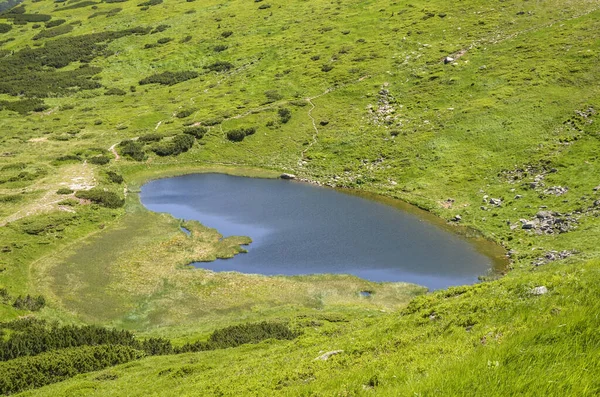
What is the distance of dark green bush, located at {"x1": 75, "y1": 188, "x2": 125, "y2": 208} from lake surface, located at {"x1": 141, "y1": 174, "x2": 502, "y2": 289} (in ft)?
13.8

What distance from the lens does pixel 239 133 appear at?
3319 inches

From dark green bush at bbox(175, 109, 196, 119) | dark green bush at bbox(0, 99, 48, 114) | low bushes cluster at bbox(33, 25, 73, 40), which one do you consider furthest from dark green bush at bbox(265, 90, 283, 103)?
low bushes cluster at bbox(33, 25, 73, 40)

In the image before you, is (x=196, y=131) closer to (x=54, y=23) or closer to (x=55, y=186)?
(x=55, y=186)

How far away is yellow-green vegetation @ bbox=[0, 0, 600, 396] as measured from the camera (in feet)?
50.4

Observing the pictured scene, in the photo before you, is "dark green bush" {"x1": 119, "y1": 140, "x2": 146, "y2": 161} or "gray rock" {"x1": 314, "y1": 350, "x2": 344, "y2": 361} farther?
"dark green bush" {"x1": 119, "y1": 140, "x2": 146, "y2": 161}

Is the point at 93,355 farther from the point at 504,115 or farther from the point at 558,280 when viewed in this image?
the point at 504,115

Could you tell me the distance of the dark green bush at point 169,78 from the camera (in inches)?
4567

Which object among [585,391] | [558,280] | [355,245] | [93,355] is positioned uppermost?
[585,391]

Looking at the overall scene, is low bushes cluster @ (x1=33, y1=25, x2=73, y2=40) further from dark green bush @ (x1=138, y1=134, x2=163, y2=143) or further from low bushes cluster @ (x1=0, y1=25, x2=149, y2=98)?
dark green bush @ (x1=138, y1=134, x2=163, y2=143)

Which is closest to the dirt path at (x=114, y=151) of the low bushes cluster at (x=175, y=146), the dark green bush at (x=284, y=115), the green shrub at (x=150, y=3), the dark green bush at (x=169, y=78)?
the low bushes cluster at (x=175, y=146)

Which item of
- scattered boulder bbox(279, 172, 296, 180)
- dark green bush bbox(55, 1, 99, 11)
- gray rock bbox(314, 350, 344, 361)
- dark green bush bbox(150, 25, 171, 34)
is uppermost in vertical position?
dark green bush bbox(55, 1, 99, 11)

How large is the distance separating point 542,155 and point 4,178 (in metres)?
75.8

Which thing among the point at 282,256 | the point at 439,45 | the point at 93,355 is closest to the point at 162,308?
the point at 93,355

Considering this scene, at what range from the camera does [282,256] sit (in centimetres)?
4909
